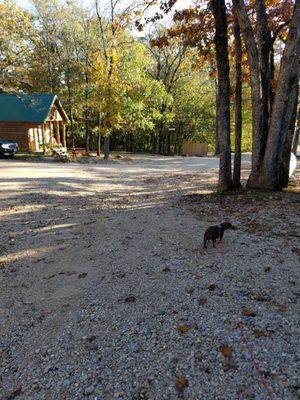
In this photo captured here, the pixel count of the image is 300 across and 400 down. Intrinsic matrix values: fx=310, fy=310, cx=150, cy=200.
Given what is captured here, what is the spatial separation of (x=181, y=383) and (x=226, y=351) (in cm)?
54

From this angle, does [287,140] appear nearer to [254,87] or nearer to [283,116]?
[283,116]

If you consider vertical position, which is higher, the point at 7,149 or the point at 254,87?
the point at 254,87

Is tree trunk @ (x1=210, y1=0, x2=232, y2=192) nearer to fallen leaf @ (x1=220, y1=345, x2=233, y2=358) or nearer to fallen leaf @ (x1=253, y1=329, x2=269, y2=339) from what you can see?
fallen leaf @ (x1=253, y1=329, x2=269, y2=339)

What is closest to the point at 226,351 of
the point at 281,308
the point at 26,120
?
the point at 281,308

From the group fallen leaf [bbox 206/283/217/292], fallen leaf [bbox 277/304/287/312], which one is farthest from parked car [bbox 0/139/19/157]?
fallen leaf [bbox 277/304/287/312]

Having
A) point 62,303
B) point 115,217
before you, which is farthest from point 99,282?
point 115,217

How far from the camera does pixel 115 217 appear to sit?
7.38 metres

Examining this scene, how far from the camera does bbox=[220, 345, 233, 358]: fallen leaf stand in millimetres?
2746

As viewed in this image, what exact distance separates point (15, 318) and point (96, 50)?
23.6m

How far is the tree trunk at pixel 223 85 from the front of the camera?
8.32 meters

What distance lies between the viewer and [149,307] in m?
3.59

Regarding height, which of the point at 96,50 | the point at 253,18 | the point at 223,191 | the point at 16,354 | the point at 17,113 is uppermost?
the point at 96,50

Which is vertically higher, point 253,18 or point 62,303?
point 253,18

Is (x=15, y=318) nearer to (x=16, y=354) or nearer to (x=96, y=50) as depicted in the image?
(x=16, y=354)
